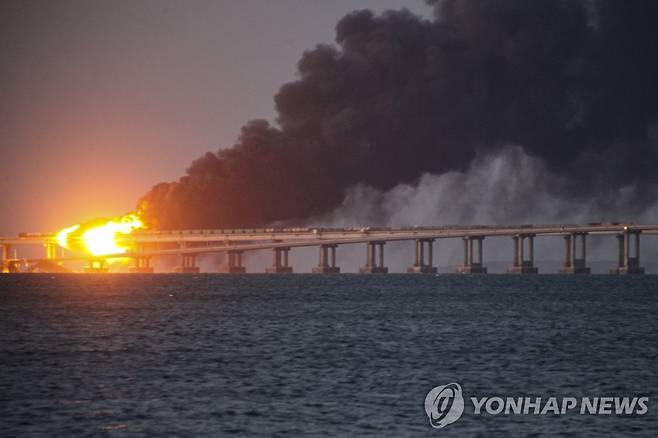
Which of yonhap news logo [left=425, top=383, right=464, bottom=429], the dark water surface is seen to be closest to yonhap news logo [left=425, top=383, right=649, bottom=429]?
yonhap news logo [left=425, top=383, right=464, bottom=429]

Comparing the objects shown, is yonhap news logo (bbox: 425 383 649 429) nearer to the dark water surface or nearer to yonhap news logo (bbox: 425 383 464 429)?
yonhap news logo (bbox: 425 383 464 429)

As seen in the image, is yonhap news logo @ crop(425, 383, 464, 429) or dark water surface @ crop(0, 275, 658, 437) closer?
dark water surface @ crop(0, 275, 658, 437)

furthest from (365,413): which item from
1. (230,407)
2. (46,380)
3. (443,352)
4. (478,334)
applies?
(478,334)

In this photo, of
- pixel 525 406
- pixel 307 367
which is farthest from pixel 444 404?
pixel 307 367

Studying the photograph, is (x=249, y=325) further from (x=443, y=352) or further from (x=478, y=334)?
(x=443, y=352)

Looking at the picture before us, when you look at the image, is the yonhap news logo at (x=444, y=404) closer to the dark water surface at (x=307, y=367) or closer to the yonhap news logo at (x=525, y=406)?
the yonhap news logo at (x=525, y=406)

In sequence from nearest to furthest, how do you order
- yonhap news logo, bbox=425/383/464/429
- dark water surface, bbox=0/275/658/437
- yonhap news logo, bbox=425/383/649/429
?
1. dark water surface, bbox=0/275/658/437
2. yonhap news logo, bbox=425/383/464/429
3. yonhap news logo, bbox=425/383/649/429

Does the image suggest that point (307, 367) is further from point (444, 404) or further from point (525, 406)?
point (525, 406)
